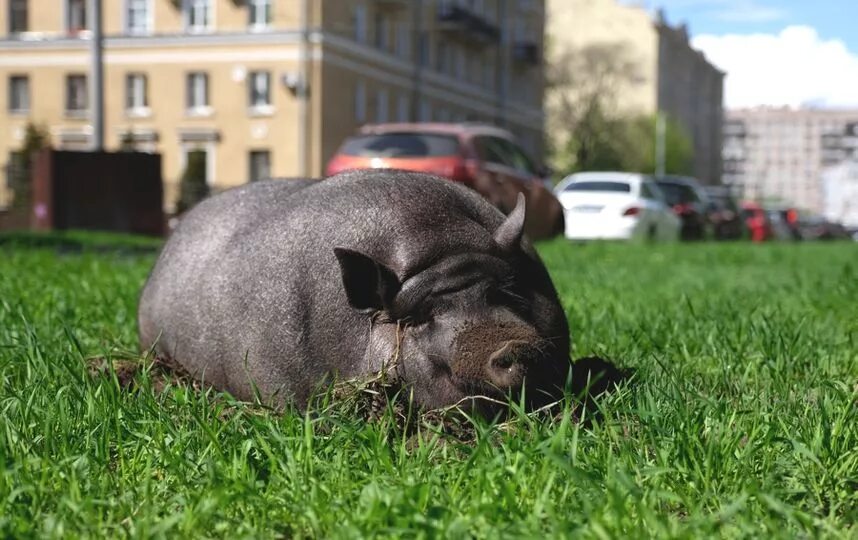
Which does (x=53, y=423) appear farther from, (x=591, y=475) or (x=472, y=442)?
(x=591, y=475)

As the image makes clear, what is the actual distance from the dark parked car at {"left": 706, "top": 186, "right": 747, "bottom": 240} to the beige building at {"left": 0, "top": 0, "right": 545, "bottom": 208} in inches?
591

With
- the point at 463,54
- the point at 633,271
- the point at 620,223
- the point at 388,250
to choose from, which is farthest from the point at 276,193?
the point at 463,54

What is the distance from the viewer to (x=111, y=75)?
45.6m

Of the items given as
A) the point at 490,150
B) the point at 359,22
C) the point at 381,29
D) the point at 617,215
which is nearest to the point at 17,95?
the point at 359,22

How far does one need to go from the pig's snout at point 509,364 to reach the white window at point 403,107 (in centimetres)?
4814

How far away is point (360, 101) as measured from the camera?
47062 mm

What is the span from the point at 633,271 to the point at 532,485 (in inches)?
335

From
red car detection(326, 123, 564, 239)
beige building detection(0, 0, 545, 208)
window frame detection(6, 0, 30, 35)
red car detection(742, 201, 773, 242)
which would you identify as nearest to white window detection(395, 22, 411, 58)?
beige building detection(0, 0, 545, 208)

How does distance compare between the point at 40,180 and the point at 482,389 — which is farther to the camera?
the point at 40,180

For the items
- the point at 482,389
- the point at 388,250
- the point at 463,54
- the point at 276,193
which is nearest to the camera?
the point at 482,389

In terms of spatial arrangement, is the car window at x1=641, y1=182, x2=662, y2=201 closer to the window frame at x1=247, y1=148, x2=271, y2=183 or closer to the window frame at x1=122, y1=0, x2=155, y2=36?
the window frame at x1=247, y1=148, x2=271, y2=183

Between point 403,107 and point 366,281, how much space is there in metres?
48.3

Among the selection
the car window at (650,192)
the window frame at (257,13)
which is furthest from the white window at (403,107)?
the car window at (650,192)

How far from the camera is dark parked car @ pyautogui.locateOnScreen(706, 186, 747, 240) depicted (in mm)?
31438
